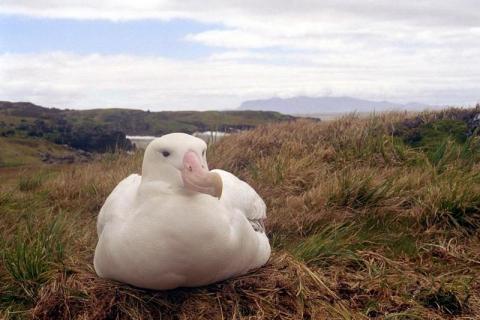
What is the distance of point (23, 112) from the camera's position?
30.9 metres

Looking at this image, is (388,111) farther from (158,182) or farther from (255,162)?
(158,182)

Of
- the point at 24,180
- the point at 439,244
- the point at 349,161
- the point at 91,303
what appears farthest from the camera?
the point at 24,180

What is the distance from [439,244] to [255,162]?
8.68ft

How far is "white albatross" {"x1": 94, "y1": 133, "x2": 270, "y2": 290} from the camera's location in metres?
2.87

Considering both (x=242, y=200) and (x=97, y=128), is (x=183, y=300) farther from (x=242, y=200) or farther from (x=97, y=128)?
(x=97, y=128)

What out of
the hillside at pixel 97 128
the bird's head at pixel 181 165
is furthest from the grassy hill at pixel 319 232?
the hillside at pixel 97 128

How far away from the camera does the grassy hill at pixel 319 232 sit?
339cm

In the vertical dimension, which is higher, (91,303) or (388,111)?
(388,111)

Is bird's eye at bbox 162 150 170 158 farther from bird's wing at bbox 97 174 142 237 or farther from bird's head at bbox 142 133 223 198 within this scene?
bird's wing at bbox 97 174 142 237

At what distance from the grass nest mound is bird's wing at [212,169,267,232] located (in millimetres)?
366

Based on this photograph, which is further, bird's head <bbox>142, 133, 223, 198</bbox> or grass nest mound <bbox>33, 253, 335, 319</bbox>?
grass nest mound <bbox>33, 253, 335, 319</bbox>

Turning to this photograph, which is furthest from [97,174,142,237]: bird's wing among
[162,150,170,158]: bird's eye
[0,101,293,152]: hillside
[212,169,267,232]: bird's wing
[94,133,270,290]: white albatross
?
[0,101,293,152]: hillside

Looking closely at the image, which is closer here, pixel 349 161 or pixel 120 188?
pixel 120 188

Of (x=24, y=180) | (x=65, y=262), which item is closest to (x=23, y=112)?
(x=24, y=180)
